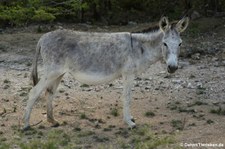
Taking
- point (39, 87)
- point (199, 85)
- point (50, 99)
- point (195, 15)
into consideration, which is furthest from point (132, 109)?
point (195, 15)

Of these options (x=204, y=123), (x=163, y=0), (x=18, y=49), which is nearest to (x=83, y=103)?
(x=204, y=123)

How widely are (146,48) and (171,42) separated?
647mm

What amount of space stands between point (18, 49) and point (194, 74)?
19.1 feet

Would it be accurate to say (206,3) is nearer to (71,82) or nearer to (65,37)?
(71,82)

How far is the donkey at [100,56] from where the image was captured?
8336mm

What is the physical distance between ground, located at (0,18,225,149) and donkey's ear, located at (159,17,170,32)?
5.68ft

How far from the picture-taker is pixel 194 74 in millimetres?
12352

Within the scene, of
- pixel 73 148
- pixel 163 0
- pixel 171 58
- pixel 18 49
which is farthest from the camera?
pixel 163 0

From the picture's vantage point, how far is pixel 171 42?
807cm

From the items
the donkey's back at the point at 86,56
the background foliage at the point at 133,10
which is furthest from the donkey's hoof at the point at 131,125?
the background foliage at the point at 133,10

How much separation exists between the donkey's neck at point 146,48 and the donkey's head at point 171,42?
0.93 ft

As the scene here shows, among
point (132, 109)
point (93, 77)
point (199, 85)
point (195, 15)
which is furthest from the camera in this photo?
point (195, 15)

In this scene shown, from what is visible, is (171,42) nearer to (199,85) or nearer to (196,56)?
(199,85)

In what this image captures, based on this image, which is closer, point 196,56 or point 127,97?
point 127,97
